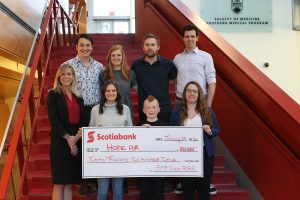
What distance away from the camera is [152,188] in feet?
10.4

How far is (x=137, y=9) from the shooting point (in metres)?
7.69

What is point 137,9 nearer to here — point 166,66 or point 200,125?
point 166,66

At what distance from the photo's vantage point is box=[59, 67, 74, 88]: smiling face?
3.08 metres

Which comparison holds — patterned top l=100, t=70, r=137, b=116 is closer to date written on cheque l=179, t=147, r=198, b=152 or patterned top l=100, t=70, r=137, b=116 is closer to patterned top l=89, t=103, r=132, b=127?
patterned top l=89, t=103, r=132, b=127

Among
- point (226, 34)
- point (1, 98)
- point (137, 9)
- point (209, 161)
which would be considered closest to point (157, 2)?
point (137, 9)

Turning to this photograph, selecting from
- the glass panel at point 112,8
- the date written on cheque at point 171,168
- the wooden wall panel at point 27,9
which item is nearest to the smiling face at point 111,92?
the date written on cheque at point 171,168

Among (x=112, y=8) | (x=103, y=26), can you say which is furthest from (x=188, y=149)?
(x=112, y=8)

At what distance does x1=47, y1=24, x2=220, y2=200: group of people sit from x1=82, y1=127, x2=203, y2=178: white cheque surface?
0.11m

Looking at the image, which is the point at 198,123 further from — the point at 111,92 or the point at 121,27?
the point at 121,27

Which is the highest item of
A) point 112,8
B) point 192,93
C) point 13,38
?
point 112,8

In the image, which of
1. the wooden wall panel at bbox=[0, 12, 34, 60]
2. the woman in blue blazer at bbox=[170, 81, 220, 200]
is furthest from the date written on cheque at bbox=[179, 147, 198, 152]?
the wooden wall panel at bbox=[0, 12, 34, 60]

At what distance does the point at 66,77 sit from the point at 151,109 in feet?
2.38

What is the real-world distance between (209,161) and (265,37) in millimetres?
5829

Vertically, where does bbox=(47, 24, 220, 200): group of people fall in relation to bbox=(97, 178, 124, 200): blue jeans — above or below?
above
